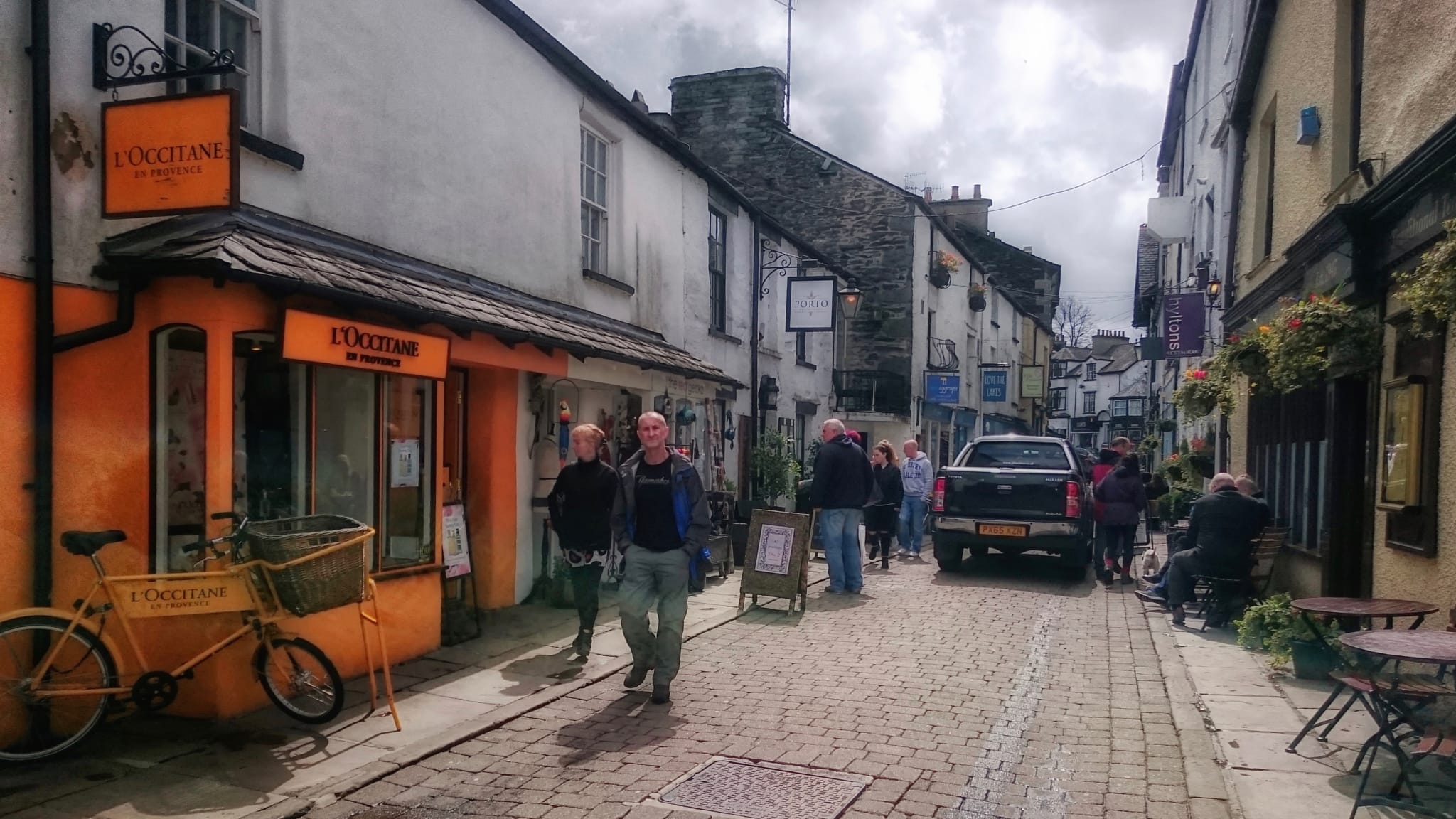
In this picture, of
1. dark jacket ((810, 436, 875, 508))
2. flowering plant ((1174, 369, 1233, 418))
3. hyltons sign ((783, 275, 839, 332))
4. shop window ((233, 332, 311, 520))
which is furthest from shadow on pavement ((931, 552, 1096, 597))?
shop window ((233, 332, 311, 520))

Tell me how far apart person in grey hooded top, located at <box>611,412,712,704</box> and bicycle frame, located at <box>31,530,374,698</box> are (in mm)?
1744

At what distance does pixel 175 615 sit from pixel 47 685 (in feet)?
2.13

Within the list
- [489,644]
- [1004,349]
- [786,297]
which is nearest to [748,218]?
[786,297]

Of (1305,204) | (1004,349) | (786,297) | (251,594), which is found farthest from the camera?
(1004,349)

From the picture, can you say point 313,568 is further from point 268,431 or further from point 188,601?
point 268,431

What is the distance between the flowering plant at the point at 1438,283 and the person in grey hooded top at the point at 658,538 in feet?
13.8

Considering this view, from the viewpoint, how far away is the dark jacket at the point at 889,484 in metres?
13.8

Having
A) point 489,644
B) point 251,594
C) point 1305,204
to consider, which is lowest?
point 489,644

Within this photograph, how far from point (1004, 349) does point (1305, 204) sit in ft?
92.3

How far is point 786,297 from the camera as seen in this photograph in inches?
696

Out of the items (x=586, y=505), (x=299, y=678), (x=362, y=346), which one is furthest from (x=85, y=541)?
(x=586, y=505)

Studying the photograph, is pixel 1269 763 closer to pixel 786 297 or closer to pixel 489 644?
pixel 489 644

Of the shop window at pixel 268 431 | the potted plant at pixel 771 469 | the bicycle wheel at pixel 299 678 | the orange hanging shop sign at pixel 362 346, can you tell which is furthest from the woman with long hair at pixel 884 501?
the bicycle wheel at pixel 299 678

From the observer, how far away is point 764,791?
488 cm
